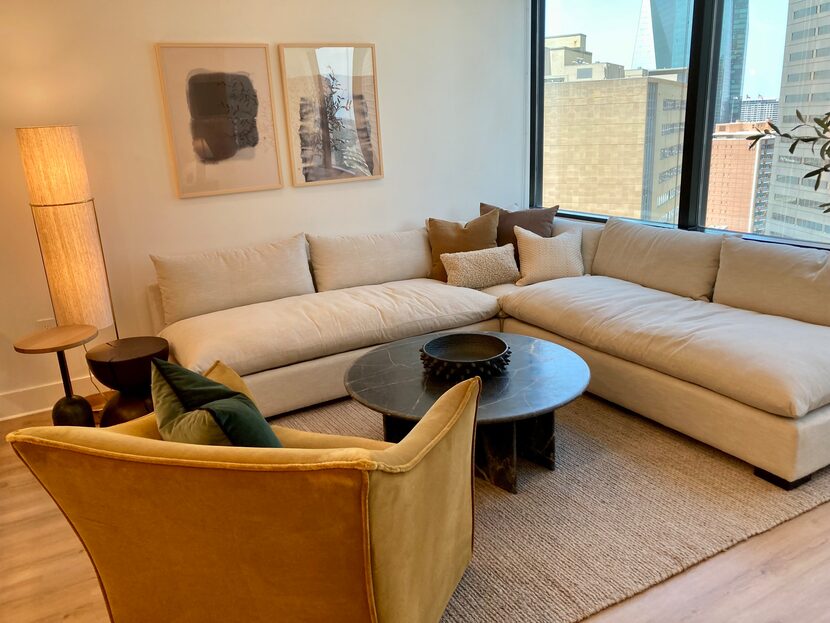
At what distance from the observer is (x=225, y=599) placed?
4.63 feet

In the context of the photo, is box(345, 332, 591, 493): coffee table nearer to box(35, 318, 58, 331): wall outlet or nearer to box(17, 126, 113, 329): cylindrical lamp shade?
box(17, 126, 113, 329): cylindrical lamp shade

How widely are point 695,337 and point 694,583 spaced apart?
1.15 meters

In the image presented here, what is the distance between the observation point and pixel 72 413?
3051mm

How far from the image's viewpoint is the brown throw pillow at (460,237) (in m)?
4.15

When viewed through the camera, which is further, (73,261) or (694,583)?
(73,261)

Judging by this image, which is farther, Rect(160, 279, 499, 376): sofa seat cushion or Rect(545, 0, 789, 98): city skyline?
Rect(545, 0, 789, 98): city skyline

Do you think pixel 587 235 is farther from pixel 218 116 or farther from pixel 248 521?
pixel 248 521

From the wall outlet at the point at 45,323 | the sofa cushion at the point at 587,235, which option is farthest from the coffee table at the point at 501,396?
the wall outlet at the point at 45,323

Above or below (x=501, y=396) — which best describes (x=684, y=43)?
above

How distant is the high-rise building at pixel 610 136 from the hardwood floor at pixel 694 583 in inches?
94.4

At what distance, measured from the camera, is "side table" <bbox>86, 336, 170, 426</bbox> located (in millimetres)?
2947

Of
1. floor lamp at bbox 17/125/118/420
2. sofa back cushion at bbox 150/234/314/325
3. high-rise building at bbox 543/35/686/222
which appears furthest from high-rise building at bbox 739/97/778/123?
floor lamp at bbox 17/125/118/420

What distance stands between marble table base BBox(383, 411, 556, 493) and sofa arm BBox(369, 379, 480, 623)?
552 mm

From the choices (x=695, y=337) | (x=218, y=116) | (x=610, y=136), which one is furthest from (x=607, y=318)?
(x=218, y=116)
